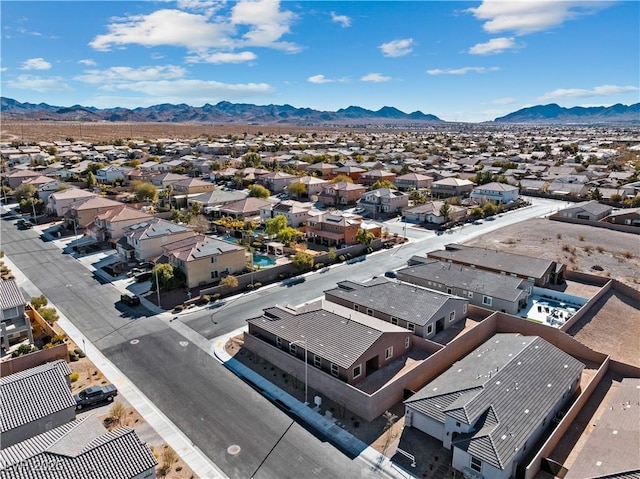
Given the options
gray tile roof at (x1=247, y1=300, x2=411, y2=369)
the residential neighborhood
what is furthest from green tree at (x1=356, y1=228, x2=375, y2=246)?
gray tile roof at (x1=247, y1=300, x2=411, y2=369)

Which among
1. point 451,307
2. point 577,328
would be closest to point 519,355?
point 451,307

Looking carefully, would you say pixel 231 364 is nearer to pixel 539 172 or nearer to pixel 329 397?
pixel 329 397

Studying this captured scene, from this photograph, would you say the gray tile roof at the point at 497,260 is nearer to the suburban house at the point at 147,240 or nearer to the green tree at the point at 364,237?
the green tree at the point at 364,237

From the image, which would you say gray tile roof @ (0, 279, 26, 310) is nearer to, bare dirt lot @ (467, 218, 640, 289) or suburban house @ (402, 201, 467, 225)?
bare dirt lot @ (467, 218, 640, 289)

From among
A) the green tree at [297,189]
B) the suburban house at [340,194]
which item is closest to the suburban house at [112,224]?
the green tree at [297,189]

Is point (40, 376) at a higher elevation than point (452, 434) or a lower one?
higher

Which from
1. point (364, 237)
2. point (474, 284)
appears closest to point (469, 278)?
point (474, 284)

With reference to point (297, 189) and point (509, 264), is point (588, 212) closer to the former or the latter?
point (509, 264)
